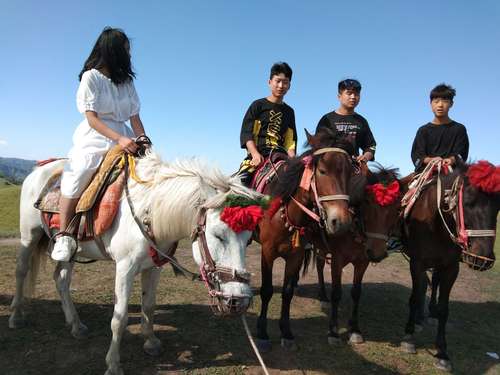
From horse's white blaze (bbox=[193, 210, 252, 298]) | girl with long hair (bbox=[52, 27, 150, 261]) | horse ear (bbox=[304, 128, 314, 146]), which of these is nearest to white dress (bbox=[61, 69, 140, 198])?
girl with long hair (bbox=[52, 27, 150, 261])

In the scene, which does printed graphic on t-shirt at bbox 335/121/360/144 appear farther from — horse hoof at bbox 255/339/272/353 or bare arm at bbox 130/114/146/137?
horse hoof at bbox 255/339/272/353

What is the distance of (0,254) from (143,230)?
6042mm

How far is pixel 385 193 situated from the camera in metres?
3.77

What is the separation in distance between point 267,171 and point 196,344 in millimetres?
2190

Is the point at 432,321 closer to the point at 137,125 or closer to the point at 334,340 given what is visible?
the point at 334,340

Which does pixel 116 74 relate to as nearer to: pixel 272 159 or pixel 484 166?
pixel 272 159

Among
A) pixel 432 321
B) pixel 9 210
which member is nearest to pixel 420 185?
pixel 432 321

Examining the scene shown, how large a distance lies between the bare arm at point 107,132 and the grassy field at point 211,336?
2.05m

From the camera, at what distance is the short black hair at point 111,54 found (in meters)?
3.17

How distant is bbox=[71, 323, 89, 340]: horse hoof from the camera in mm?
3594

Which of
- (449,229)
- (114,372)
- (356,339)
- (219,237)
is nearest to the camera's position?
(219,237)

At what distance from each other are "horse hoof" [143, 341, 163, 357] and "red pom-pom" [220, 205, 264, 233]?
195cm

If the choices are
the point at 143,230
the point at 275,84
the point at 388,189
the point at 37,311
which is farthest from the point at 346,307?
the point at 37,311

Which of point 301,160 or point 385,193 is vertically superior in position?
point 301,160
